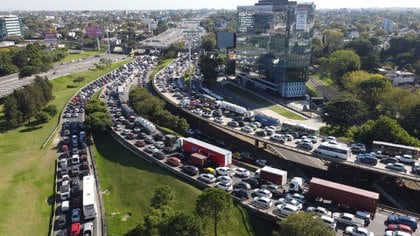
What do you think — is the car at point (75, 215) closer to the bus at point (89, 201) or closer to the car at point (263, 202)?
the bus at point (89, 201)

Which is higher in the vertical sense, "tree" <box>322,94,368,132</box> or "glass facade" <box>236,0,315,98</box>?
"glass facade" <box>236,0,315,98</box>

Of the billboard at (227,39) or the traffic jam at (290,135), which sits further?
the billboard at (227,39)

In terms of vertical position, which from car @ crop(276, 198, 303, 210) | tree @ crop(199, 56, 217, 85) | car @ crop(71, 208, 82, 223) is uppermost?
tree @ crop(199, 56, 217, 85)

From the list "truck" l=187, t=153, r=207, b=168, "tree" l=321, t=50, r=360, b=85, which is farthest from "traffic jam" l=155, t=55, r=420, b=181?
"tree" l=321, t=50, r=360, b=85

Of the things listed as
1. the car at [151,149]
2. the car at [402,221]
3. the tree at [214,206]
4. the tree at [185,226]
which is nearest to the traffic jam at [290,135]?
the car at [402,221]

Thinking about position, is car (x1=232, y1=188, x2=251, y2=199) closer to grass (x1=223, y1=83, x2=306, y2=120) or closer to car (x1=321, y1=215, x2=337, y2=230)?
car (x1=321, y1=215, x2=337, y2=230)

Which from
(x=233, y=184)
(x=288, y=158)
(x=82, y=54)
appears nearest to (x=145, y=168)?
(x=233, y=184)

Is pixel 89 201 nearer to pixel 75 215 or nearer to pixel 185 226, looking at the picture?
pixel 75 215
